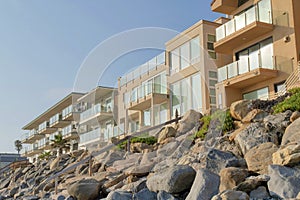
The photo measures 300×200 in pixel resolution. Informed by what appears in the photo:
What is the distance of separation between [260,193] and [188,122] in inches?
332

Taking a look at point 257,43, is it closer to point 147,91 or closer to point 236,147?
point 147,91

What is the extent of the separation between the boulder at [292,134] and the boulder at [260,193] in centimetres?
174

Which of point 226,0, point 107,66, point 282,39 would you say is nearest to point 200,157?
point 107,66

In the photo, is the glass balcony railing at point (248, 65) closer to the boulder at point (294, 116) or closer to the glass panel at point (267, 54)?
the glass panel at point (267, 54)

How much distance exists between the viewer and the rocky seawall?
668 centimetres

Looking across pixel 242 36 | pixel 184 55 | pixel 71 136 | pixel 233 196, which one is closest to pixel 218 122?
pixel 233 196

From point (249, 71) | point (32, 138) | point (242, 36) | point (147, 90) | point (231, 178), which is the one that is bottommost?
point (231, 178)

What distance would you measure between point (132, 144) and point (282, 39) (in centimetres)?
816

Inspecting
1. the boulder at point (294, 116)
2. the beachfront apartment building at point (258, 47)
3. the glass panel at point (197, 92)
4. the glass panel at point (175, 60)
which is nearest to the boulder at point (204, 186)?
the boulder at point (294, 116)

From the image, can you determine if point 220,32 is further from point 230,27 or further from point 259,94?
point 259,94

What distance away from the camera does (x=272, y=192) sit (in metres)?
6.43

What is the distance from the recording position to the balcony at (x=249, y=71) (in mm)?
17375

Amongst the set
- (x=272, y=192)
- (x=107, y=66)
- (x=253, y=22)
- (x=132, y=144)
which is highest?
(x=253, y=22)

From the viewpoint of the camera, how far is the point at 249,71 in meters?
18.1
